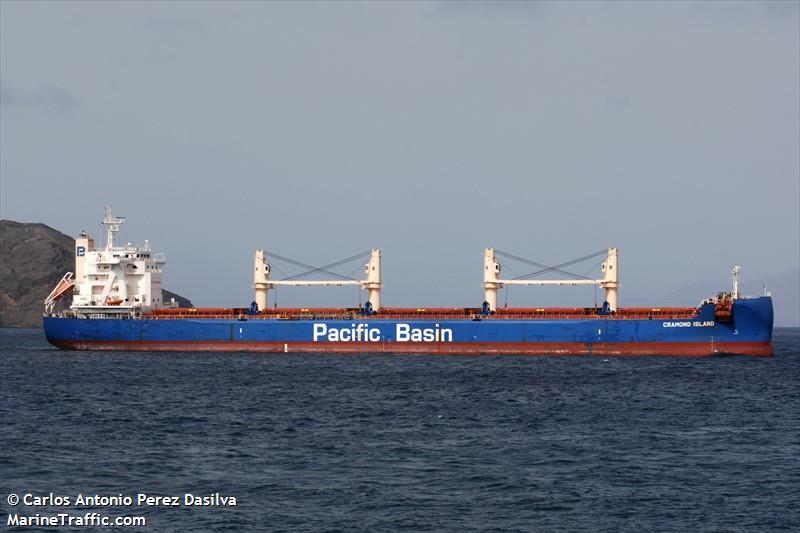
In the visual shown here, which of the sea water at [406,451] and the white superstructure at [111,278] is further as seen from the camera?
the white superstructure at [111,278]

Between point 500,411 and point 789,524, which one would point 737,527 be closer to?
point 789,524

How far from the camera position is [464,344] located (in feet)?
235

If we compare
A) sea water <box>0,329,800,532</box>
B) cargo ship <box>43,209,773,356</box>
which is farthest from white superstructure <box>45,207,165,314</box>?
sea water <box>0,329,800,532</box>

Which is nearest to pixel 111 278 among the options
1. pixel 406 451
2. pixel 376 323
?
pixel 376 323

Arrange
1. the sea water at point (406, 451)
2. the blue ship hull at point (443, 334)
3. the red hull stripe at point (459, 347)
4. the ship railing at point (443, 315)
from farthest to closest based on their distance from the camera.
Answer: the ship railing at point (443, 315)
the red hull stripe at point (459, 347)
the blue ship hull at point (443, 334)
the sea water at point (406, 451)

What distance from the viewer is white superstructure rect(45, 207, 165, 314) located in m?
78.2

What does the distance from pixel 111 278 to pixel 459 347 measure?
27.5 meters

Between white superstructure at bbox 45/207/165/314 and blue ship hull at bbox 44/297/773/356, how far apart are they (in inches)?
81.0

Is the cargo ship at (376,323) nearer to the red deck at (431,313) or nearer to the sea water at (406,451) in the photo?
the red deck at (431,313)

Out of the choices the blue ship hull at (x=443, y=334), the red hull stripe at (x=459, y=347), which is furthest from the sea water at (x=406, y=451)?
the red hull stripe at (x=459, y=347)

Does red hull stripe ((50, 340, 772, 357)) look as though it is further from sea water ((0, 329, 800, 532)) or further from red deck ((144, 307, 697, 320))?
sea water ((0, 329, 800, 532))

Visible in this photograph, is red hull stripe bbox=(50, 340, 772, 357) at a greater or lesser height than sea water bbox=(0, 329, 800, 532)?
greater

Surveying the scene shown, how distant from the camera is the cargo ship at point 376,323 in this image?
68.1 meters

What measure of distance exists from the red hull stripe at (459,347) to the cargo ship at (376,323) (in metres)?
0.07
